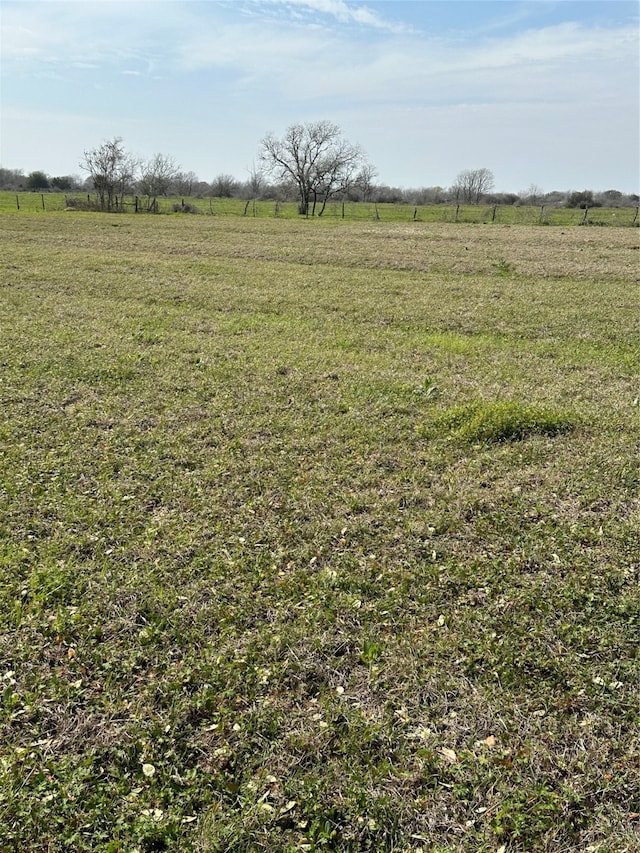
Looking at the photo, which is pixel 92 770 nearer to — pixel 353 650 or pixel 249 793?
pixel 249 793

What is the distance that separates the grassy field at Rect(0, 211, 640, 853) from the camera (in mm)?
2635

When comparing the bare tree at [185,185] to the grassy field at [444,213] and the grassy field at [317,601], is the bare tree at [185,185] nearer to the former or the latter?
the grassy field at [444,213]

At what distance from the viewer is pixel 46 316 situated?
36.3 ft

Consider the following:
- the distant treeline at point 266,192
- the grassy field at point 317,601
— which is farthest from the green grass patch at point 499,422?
the distant treeline at point 266,192

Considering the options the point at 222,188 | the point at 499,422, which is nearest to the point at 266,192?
the point at 222,188

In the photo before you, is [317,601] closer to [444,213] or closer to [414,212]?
[414,212]

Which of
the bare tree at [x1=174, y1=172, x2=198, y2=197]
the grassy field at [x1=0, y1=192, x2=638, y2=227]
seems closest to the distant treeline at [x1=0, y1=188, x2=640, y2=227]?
the grassy field at [x1=0, y1=192, x2=638, y2=227]

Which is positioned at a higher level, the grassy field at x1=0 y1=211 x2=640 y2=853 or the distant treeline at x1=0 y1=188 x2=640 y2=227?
the distant treeline at x1=0 y1=188 x2=640 y2=227

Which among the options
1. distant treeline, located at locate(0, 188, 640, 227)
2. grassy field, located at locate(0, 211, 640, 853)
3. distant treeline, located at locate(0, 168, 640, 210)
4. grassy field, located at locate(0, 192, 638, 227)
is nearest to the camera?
grassy field, located at locate(0, 211, 640, 853)

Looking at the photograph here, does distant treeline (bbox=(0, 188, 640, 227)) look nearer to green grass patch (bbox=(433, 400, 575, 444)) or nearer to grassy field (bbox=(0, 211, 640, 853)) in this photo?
green grass patch (bbox=(433, 400, 575, 444))

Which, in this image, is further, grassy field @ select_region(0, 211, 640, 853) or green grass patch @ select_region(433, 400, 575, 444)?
green grass patch @ select_region(433, 400, 575, 444)

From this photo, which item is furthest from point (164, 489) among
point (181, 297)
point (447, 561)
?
point (181, 297)

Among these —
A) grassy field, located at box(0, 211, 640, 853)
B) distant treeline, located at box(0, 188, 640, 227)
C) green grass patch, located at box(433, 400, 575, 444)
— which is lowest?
grassy field, located at box(0, 211, 640, 853)

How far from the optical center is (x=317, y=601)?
12.6 feet
